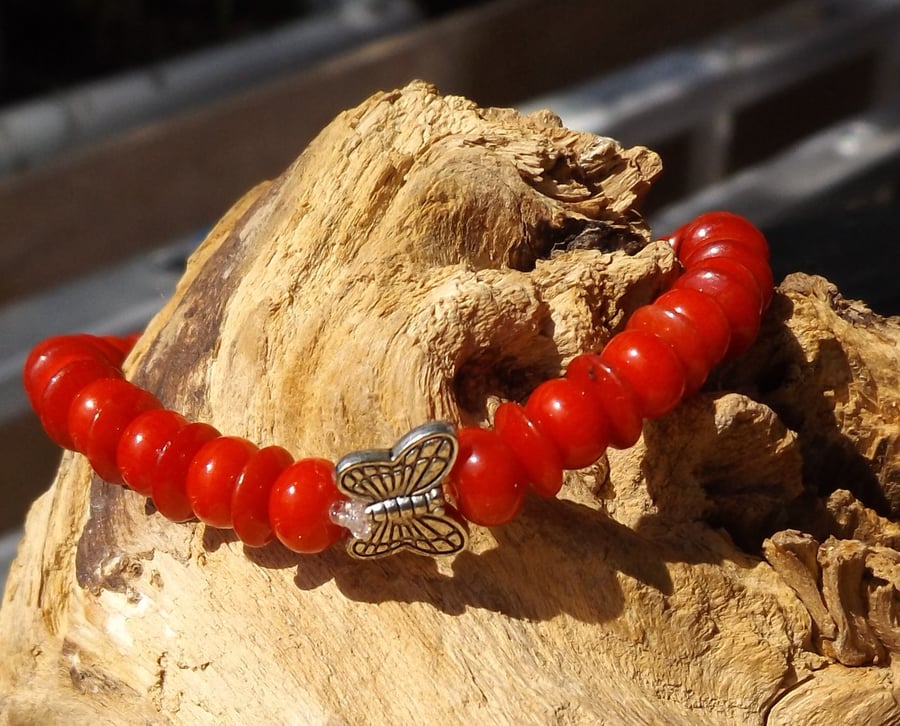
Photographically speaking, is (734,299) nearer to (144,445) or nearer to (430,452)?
(430,452)

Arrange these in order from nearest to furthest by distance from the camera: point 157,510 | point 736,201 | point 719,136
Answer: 1. point 157,510
2. point 736,201
3. point 719,136

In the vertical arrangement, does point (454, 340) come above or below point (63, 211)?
above

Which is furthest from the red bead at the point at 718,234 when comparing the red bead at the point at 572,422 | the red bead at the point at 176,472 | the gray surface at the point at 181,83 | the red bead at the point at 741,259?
the gray surface at the point at 181,83

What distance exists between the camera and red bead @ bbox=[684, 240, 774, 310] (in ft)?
2.93

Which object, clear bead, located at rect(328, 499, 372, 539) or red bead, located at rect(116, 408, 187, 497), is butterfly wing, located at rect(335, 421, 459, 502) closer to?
clear bead, located at rect(328, 499, 372, 539)

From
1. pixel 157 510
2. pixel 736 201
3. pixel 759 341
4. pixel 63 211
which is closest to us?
pixel 157 510

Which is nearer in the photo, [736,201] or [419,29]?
[736,201]

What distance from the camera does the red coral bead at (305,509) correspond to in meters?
0.75

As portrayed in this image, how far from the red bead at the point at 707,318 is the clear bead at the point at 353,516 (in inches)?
11.5

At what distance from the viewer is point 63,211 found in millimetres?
2164

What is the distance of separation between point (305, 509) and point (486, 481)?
13 cm

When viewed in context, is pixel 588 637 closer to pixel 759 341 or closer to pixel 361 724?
pixel 361 724

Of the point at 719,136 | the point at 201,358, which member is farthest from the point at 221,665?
the point at 719,136

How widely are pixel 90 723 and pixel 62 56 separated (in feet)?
7.17
